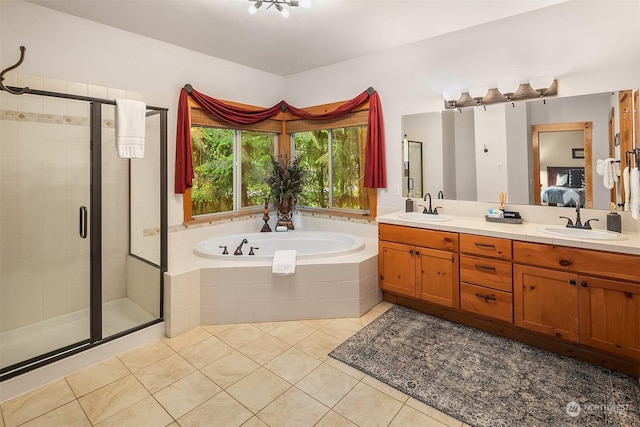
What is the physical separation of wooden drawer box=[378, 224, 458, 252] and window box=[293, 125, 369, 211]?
0.89m

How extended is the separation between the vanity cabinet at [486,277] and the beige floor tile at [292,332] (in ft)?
4.48

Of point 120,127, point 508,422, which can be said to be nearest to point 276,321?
point 508,422

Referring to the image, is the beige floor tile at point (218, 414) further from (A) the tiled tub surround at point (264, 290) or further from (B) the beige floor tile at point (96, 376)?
(A) the tiled tub surround at point (264, 290)

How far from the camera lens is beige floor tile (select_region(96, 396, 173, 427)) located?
1780 millimetres

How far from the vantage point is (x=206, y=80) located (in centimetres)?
373

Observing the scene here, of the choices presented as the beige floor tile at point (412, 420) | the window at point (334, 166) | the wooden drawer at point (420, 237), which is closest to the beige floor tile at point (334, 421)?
the beige floor tile at point (412, 420)

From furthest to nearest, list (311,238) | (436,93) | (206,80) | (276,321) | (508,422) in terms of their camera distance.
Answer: (311,238) → (206,80) → (436,93) → (276,321) → (508,422)

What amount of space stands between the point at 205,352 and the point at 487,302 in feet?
7.49

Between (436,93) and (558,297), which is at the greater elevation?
(436,93)

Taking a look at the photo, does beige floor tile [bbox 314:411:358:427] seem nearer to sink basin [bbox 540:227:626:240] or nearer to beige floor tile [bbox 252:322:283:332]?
beige floor tile [bbox 252:322:283:332]

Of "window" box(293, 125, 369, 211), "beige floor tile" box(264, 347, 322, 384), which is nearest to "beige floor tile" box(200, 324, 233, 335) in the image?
"beige floor tile" box(264, 347, 322, 384)

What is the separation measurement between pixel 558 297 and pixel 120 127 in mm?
3482

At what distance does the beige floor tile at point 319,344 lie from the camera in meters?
2.45

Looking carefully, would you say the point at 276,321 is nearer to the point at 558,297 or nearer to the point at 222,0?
the point at 558,297
